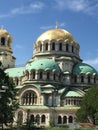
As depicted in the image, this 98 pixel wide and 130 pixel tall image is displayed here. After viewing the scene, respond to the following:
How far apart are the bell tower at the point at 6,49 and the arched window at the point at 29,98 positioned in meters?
15.7

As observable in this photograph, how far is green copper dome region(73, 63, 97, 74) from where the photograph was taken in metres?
82.8

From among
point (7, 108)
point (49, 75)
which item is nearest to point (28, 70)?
point (49, 75)

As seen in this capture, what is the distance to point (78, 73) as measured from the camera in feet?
273

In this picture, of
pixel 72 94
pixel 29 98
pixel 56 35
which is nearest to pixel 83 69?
pixel 72 94

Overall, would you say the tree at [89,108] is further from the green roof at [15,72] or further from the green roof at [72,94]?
the green roof at [15,72]

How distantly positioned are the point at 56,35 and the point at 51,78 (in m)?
11.6

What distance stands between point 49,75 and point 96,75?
10.4 metres

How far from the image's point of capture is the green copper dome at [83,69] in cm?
8278

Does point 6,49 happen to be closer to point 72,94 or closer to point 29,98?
point 29,98

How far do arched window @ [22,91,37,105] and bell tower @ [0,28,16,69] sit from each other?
1572cm

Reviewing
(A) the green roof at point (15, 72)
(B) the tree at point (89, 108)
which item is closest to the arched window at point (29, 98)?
(A) the green roof at point (15, 72)

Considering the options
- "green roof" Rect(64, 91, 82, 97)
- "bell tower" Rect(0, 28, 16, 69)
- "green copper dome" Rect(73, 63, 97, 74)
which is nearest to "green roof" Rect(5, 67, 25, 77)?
"bell tower" Rect(0, 28, 16, 69)

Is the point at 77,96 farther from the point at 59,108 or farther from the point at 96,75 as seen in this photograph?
the point at 96,75

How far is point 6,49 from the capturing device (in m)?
93.4
